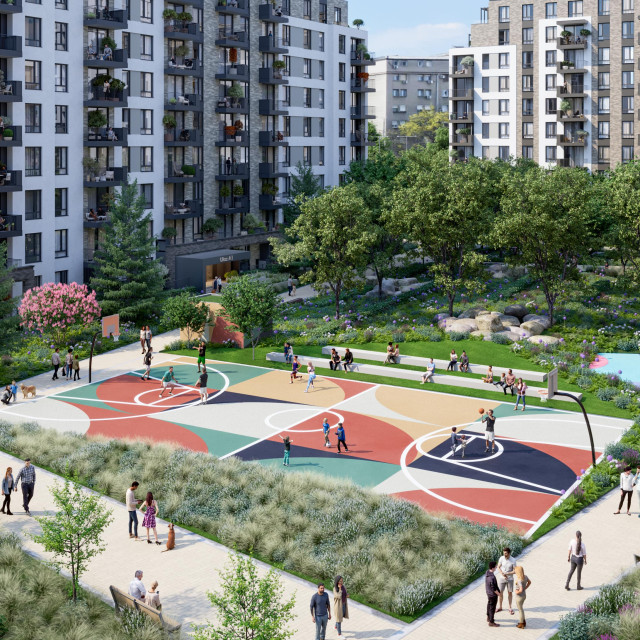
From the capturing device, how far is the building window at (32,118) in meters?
62.5

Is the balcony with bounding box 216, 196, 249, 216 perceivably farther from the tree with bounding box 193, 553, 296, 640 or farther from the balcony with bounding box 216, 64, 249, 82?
the tree with bounding box 193, 553, 296, 640

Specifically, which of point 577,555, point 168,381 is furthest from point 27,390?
point 577,555

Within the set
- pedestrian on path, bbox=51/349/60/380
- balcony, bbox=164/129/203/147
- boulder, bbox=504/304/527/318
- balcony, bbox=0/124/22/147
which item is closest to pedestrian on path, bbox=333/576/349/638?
pedestrian on path, bbox=51/349/60/380

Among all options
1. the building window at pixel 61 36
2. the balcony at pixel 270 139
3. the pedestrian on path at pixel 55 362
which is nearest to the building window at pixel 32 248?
the building window at pixel 61 36

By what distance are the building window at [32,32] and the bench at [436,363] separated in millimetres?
28578

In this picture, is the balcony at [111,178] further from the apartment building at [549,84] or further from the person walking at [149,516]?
the apartment building at [549,84]

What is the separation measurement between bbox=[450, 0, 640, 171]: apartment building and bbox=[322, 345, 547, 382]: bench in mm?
53668

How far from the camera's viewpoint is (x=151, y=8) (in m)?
71.6

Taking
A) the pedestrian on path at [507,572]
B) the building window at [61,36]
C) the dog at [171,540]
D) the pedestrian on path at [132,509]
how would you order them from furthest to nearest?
the building window at [61,36] → the pedestrian on path at [132,509] → the dog at [171,540] → the pedestrian on path at [507,572]

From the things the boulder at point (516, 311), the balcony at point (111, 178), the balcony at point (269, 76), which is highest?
the balcony at point (269, 76)

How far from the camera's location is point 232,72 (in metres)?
79.7

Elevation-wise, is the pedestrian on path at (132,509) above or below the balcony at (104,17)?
below

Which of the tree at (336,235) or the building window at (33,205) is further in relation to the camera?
the building window at (33,205)

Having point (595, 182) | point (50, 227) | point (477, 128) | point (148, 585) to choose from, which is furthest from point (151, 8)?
point (148, 585)
